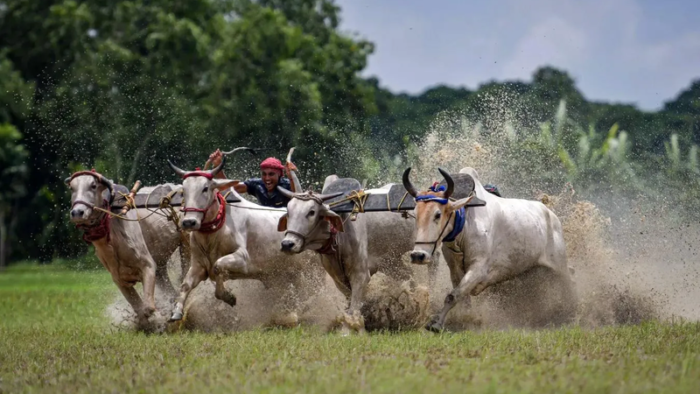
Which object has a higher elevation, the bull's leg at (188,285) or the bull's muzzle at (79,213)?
the bull's muzzle at (79,213)

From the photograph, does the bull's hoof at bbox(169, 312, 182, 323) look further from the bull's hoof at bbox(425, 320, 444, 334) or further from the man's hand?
the bull's hoof at bbox(425, 320, 444, 334)

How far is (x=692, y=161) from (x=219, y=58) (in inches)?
565

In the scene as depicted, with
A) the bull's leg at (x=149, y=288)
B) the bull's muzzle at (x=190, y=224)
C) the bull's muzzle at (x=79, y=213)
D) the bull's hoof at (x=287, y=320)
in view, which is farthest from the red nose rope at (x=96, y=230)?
the bull's hoof at (x=287, y=320)

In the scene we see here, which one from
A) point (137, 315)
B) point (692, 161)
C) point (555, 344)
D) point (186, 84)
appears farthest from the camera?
point (186, 84)

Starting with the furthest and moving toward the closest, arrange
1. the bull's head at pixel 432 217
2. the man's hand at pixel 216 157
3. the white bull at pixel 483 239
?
the man's hand at pixel 216 157
the white bull at pixel 483 239
the bull's head at pixel 432 217

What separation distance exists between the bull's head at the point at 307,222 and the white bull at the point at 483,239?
813 mm

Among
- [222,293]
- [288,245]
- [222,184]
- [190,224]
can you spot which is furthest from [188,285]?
[288,245]

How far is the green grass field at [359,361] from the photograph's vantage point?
6.59 meters

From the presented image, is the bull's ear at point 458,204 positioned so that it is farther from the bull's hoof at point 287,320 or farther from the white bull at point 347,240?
the bull's hoof at point 287,320

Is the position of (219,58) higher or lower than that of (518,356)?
higher

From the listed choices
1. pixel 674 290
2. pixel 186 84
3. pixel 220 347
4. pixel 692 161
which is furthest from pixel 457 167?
pixel 186 84

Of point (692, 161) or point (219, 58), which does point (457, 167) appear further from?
point (219, 58)

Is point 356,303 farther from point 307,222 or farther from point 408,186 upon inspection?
point 408,186

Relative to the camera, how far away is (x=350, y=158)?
60.8ft
